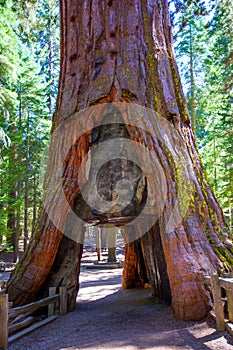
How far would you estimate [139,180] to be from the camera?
7223 mm

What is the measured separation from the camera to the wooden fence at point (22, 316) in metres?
4.92

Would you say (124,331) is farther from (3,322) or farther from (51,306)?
(51,306)

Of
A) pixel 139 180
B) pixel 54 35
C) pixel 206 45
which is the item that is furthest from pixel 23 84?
pixel 139 180

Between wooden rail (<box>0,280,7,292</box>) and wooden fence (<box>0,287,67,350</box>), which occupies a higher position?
wooden rail (<box>0,280,7,292</box>)

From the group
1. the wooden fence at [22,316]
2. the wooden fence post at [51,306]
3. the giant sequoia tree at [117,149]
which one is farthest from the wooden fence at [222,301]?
the wooden fence post at [51,306]

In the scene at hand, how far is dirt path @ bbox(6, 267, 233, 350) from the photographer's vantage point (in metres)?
4.55

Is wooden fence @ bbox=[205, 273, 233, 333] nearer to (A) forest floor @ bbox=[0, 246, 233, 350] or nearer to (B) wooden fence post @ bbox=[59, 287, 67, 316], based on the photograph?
(A) forest floor @ bbox=[0, 246, 233, 350]

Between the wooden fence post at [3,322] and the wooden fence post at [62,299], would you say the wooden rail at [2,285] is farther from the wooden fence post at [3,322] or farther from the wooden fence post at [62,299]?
the wooden fence post at [3,322]

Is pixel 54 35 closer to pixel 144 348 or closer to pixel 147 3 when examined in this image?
pixel 147 3

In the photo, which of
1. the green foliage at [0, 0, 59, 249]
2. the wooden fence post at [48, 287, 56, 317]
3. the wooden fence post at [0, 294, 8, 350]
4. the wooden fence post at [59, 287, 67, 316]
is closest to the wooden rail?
the wooden fence post at [48, 287, 56, 317]

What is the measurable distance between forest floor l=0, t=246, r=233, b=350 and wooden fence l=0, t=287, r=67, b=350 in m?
0.13

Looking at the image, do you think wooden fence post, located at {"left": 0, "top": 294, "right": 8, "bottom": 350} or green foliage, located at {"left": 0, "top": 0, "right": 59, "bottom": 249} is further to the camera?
green foliage, located at {"left": 0, "top": 0, "right": 59, "bottom": 249}

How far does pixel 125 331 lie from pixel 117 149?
12.7 ft

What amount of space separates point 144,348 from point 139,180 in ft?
11.9
